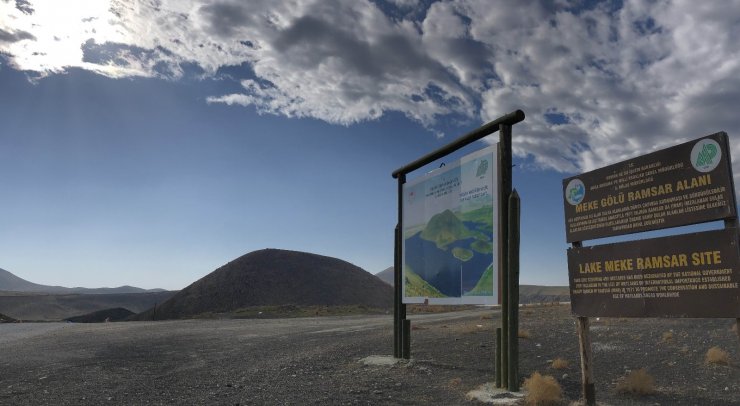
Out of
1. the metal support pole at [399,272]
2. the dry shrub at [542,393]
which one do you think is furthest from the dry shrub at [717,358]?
the metal support pole at [399,272]

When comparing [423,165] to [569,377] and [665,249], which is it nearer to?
[569,377]

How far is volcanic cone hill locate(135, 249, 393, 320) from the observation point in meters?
84.0

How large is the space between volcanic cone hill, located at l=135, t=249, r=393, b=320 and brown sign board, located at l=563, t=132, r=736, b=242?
249ft

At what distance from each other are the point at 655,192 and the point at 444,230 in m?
5.40

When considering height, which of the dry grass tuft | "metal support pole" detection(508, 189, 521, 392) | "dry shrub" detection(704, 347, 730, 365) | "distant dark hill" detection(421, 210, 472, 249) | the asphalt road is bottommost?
the asphalt road

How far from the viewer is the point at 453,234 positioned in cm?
1173

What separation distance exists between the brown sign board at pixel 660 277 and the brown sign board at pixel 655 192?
27 centimetres

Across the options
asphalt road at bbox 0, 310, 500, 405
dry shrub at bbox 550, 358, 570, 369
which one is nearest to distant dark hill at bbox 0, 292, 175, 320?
asphalt road at bbox 0, 310, 500, 405

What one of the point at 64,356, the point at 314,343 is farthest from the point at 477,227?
the point at 64,356

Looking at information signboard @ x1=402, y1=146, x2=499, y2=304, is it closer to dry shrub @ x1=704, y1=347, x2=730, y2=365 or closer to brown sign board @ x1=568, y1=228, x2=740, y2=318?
brown sign board @ x1=568, y1=228, x2=740, y2=318

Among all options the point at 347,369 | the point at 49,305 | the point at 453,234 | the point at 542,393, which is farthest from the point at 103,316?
the point at 542,393

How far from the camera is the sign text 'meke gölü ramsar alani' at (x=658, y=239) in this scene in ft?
21.3

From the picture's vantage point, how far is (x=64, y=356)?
14859 millimetres

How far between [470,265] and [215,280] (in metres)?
91.5
